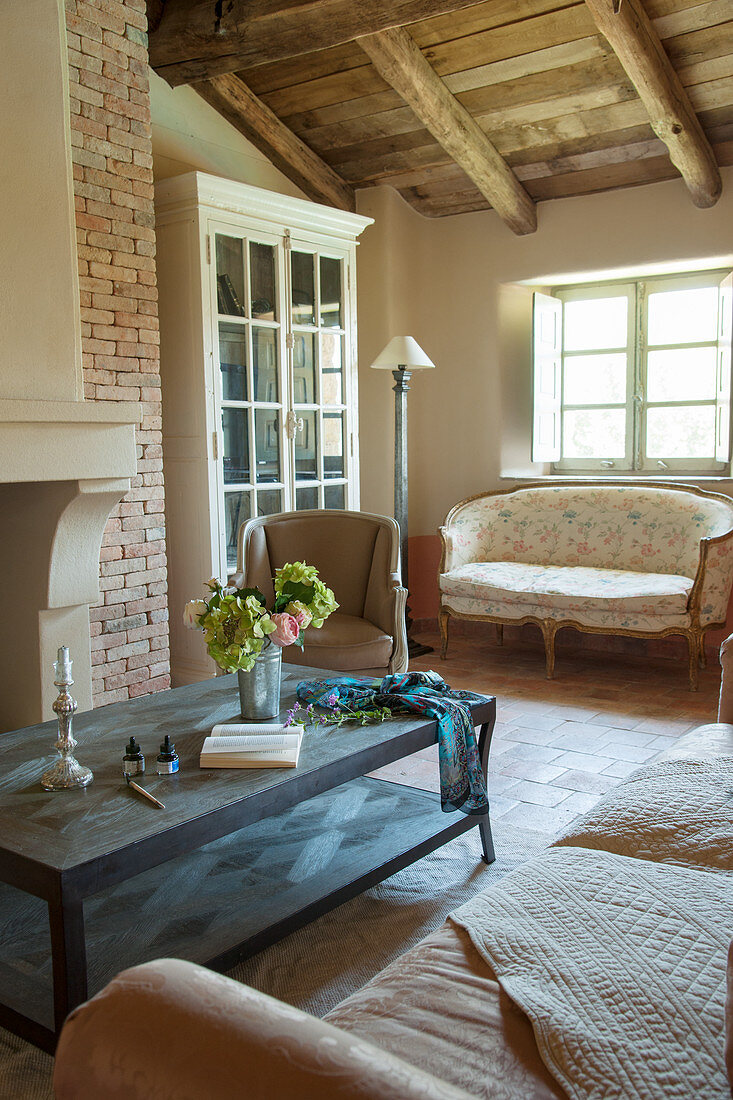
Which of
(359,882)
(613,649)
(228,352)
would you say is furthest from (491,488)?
(359,882)

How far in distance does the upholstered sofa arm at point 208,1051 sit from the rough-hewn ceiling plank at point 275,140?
15.8 feet

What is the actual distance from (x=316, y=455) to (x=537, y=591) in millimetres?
1364

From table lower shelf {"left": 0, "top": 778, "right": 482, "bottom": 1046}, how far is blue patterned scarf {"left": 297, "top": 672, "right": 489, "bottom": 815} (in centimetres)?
9

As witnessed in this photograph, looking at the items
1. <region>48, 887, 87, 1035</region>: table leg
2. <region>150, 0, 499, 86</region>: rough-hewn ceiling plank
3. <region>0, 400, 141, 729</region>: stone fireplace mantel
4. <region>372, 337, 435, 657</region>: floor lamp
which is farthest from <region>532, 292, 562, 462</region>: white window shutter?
<region>48, 887, 87, 1035</region>: table leg

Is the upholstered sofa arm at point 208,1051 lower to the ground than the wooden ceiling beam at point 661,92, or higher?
lower

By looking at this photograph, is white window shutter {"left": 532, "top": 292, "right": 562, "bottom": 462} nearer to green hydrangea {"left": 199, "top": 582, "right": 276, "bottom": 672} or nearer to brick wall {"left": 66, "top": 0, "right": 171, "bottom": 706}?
brick wall {"left": 66, "top": 0, "right": 171, "bottom": 706}

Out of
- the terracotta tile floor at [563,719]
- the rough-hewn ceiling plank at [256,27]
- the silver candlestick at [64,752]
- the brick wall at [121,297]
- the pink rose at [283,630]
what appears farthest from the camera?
the rough-hewn ceiling plank at [256,27]

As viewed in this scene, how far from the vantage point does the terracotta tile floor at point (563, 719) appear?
3189mm

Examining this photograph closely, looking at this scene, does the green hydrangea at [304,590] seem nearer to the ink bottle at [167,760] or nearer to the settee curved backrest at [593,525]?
the ink bottle at [167,760]

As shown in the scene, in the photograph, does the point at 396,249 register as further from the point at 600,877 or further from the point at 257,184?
the point at 600,877

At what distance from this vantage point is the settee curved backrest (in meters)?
4.90

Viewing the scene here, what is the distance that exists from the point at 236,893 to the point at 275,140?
429 cm

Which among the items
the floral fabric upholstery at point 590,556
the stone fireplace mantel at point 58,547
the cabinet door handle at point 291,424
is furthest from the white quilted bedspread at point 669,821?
the cabinet door handle at point 291,424

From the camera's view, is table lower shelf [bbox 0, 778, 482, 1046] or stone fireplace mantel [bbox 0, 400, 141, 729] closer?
table lower shelf [bbox 0, 778, 482, 1046]
